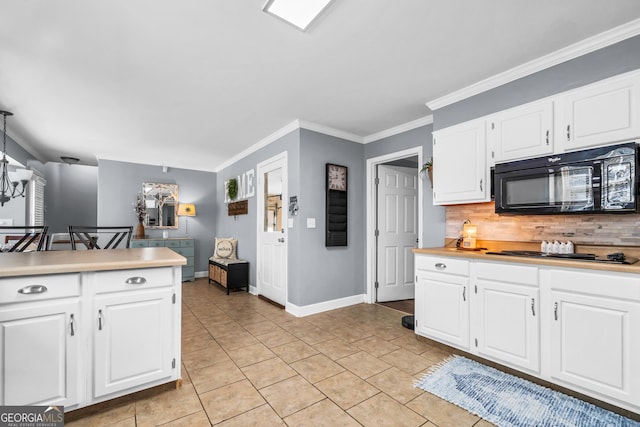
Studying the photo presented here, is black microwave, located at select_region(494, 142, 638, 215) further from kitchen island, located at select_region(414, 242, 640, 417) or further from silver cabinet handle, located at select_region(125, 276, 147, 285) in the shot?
silver cabinet handle, located at select_region(125, 276, 147, 285)

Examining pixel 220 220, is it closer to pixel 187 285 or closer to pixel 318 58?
pixel 187 285

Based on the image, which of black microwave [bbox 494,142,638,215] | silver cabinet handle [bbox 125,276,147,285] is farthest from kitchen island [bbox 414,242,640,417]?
silver cabinet handle [bbox 125,276,147,285]

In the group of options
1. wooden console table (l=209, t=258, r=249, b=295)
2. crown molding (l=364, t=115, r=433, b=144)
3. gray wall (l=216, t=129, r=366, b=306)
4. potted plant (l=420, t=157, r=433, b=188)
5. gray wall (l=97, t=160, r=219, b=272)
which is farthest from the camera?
gray wall (l=97, t=160, r=219, b=272)

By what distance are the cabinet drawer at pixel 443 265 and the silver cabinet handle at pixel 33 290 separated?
2799 millimetres

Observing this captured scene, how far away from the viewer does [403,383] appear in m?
2.15

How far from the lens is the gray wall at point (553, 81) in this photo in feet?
6.68

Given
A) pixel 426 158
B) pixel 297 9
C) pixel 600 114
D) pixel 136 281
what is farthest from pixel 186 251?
pixel 600 114

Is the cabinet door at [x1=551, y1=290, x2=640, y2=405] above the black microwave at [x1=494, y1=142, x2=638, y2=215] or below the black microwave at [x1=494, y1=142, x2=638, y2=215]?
below

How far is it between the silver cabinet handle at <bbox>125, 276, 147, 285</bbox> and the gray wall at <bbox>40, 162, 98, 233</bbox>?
6443 millimetres

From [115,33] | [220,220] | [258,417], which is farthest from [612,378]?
[220,220]

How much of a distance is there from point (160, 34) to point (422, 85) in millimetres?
2260

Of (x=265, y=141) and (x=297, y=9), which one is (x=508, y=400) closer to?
(x=297, y=9)

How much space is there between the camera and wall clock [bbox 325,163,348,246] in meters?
4.02

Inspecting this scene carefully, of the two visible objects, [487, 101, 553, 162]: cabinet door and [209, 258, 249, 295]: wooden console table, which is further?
[209, 258, 249, 295]: wooden console table
